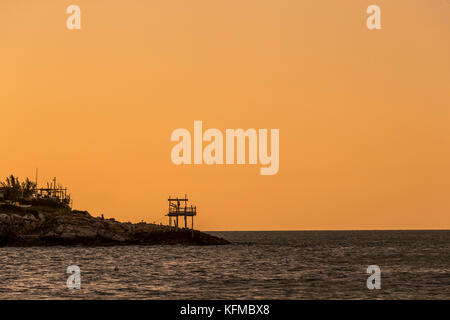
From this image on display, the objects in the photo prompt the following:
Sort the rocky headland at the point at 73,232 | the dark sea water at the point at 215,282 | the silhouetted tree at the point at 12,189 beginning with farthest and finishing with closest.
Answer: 1. the silhouetted tree at the point at 12,189
2. the rocky headland at the point at 73,232
3. the dark sea water at the point at 215,282

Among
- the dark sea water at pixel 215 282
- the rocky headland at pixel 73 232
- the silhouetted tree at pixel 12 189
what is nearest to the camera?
the dark sea water at pixel 215 282

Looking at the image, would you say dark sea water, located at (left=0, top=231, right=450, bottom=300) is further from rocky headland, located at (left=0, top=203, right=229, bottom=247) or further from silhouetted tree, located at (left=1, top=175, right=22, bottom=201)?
silhouetted tree, located at (left=1, top=175, right=22, bottom=201)

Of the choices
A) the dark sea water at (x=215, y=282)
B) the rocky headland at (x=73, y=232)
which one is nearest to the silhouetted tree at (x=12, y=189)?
the rocky headland at (x=73, y=232)

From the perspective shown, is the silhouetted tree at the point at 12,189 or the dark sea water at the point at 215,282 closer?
the dark sea water at the point at 215,282

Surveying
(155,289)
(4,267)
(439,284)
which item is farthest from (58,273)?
(439,284)

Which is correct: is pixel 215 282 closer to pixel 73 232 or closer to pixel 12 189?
pixel 73 232

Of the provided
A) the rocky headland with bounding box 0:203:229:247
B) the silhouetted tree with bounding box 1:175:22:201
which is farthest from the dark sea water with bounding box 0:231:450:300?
the silhouetted tree with bounding box 1:175:22:201

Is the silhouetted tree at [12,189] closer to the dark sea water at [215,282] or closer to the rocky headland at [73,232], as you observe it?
the rocky headland at [73,232]

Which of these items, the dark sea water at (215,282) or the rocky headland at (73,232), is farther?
the rocky headland at (73,232)
